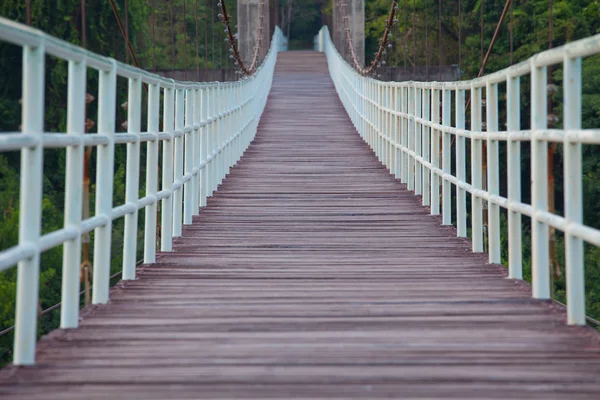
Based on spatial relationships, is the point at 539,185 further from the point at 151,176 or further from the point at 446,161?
the point at 446,161

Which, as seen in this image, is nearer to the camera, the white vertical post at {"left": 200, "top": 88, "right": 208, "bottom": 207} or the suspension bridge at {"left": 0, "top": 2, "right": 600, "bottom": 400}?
the suspension bridge at {"left": 0, "top": 2, "right": 600, "bottom": 400}

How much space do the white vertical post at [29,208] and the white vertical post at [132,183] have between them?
1665 millimetres

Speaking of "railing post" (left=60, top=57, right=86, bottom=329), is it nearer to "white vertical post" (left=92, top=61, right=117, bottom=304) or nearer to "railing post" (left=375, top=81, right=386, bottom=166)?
"white vertical post" (left=92, top=61, right=117, bottom=304)

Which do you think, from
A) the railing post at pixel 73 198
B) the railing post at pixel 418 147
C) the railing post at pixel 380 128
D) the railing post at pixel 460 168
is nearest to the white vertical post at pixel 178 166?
the railing post at pixel 460 168

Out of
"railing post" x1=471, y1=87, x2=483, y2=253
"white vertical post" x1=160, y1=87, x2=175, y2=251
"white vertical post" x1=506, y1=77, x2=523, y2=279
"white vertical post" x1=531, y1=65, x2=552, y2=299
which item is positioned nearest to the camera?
"white vertical post" x1=531, y1=65, x2=552, y2=299

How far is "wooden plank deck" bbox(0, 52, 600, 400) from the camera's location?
118 inches

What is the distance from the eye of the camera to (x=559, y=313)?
160 inches

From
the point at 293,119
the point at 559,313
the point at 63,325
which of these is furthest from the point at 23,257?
the point at 293,119

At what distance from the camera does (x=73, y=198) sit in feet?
12.4

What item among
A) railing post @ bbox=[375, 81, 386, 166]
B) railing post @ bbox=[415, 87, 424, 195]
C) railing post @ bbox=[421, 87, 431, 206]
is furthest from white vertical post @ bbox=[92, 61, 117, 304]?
railing post @ bbox=[375, 81, 386, 166]

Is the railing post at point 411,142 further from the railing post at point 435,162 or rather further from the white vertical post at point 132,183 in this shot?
the white vertical post at point 132,183

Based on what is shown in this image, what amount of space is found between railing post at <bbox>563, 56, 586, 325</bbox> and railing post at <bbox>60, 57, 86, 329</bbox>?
156cm

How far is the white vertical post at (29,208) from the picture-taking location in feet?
10.6

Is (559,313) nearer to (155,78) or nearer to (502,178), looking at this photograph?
(155,78)
